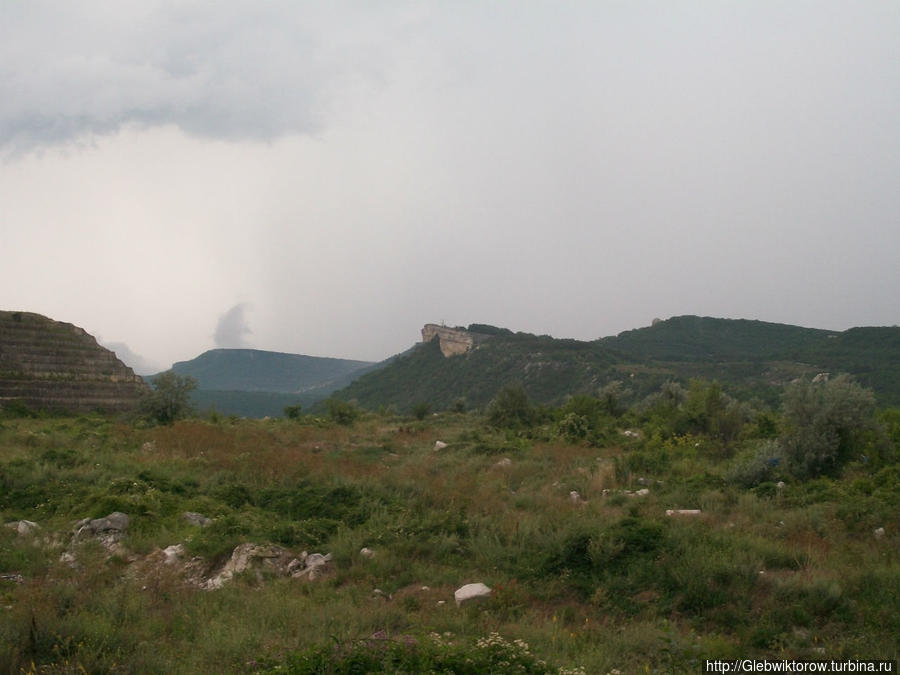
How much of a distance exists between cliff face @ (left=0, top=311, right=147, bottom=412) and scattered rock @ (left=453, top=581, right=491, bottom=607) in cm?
2250

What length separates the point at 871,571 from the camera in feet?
18.3

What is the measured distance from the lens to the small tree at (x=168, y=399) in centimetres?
2122

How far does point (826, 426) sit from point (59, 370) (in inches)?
1021

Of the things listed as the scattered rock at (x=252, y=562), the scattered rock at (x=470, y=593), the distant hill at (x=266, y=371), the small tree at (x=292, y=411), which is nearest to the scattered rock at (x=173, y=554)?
the scattered rock at (x=252, y=562)

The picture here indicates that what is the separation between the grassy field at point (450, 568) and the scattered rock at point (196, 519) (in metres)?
0.12

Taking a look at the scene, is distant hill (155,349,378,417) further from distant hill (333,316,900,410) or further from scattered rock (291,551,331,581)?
scattered rock (291,551,331,581)

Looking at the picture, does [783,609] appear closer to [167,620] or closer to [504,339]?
[167,620]

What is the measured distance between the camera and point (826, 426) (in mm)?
10531

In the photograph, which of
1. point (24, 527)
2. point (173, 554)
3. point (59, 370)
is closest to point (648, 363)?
point (59, 370)

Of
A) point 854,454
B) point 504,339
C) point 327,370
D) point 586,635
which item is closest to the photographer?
point 586,635

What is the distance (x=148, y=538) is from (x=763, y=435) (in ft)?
45.1

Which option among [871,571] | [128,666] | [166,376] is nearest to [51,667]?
[128,666]

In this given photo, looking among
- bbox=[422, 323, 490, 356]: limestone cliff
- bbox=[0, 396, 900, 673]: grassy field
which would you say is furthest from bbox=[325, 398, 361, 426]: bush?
bbox=[422, 323, 490, 356]: limestone cliff

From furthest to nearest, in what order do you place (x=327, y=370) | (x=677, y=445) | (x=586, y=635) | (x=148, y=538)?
1. (x=327, y=370)
2. (x=677, y=445)
3. (x=148, y=538)
4. (x=586, y=635)
